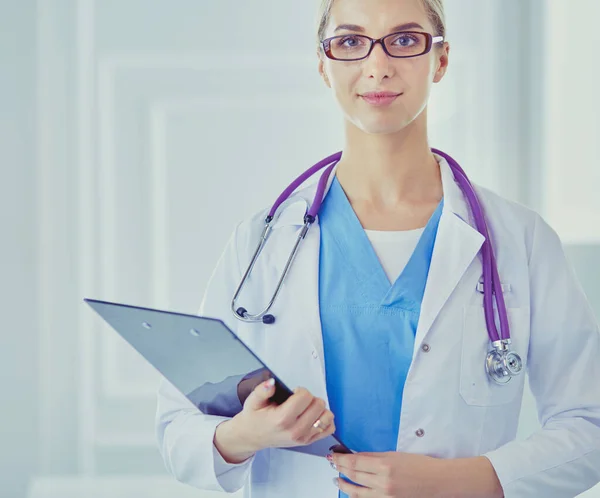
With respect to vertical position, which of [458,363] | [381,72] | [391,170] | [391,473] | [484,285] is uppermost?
[381,72]

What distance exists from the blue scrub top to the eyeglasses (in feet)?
0.84

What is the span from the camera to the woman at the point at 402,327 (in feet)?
3.40

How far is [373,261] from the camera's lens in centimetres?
111

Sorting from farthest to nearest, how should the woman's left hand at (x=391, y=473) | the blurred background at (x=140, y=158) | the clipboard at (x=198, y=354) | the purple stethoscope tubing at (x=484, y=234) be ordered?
the blurred background at (x=140, y=158), the purple stethoscope tubing at (x=484, y=234), the woman's left hand at (x=391, y=473), the clipboard at (x=198, y=354)

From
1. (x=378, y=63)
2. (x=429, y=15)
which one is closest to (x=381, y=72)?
(x=378, y=63)

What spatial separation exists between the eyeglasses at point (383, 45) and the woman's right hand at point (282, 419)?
0.48 metres

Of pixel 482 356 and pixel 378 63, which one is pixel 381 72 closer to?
pixel 378 63

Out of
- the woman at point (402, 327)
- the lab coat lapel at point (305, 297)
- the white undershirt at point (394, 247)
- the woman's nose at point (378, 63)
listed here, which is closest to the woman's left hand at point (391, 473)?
the woman at point (402, 327)

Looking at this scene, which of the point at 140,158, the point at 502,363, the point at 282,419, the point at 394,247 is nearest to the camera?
the point at 282,419

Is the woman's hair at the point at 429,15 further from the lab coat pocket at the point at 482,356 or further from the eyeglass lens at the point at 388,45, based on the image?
the lab coat pocket at the point at 482,356

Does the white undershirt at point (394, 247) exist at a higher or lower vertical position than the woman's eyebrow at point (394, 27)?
lower

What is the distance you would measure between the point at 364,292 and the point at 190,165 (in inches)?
31.1

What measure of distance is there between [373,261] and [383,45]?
0.30 meters

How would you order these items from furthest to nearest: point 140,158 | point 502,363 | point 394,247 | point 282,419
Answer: point 140,158
point 394,247
point 502,363
point 282,419
